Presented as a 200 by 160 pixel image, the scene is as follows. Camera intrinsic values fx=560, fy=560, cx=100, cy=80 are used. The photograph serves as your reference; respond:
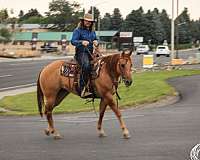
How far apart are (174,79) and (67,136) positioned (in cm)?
1881

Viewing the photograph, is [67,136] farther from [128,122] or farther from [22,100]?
[22,100]

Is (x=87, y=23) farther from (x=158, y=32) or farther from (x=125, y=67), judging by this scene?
(x=158, y=32)

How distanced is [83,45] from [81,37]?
0.78ft

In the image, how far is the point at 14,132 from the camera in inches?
490

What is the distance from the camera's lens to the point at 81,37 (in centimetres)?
1138

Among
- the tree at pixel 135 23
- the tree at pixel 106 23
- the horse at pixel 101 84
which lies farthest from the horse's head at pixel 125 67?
the tree at pixel 106 23

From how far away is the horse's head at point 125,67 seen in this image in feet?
34.7

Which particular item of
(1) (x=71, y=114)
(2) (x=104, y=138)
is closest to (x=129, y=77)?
(2) (x=104, y=138)

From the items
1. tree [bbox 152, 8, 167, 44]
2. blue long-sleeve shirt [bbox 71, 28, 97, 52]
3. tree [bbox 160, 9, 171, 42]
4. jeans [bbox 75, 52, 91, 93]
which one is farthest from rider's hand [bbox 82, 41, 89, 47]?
tree [bbox 160, 9, 171, 42]

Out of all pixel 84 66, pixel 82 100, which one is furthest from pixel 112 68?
pixel 82 100

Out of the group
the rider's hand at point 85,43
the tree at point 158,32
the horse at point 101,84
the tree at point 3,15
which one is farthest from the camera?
the tree at point 158,32

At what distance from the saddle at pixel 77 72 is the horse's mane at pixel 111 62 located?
16 centimetres

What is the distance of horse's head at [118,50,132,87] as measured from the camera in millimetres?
10562

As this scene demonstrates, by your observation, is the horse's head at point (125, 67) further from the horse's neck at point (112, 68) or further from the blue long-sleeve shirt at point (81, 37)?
the blue long-sleeve shirt at point (81, 37)
